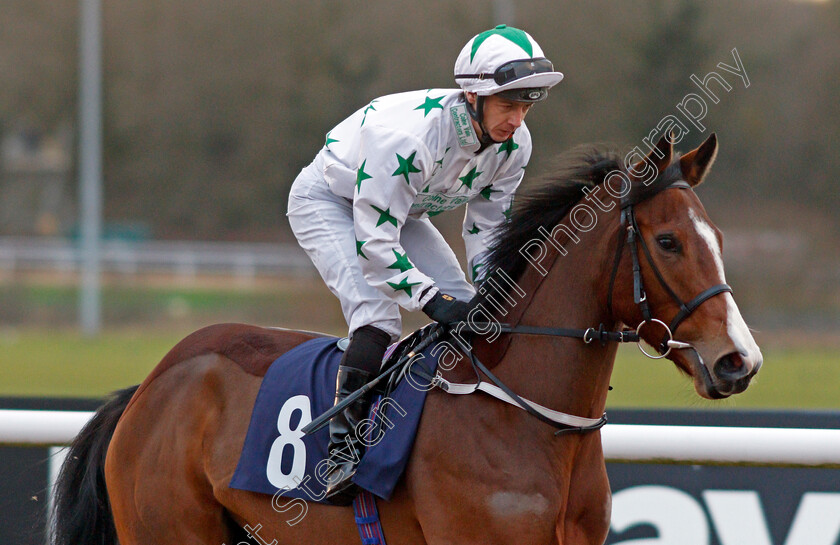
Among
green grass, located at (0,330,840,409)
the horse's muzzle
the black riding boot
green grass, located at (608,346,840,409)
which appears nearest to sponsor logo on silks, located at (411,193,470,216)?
the black riding boot

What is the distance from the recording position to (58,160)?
31203mm

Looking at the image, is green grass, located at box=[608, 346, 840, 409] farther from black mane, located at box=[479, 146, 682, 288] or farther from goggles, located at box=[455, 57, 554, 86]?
goggles, located at box=[455, 57, 554, 86]

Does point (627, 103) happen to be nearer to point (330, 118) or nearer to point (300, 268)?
point (330, 118)

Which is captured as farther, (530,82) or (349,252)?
(349,252)

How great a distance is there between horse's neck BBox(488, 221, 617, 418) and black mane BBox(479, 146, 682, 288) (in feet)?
0.37

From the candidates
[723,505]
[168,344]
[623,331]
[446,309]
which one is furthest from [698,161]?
[168,344]

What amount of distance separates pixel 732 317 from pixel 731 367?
127 mm

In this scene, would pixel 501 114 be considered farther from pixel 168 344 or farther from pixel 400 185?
pixel 168 344

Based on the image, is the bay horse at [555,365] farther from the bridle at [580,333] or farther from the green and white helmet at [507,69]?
the green and white helmet at [507,69]

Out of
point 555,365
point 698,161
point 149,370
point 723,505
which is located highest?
point 698,161

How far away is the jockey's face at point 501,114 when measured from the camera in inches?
114

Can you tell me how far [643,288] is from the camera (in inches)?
101

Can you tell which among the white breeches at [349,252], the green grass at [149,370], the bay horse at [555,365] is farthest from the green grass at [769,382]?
the bay horse at [555,365]

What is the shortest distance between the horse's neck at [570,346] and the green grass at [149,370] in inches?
243
